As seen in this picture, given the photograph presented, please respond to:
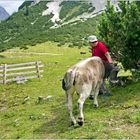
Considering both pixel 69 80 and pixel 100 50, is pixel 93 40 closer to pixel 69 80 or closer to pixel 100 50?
pixel 100 50

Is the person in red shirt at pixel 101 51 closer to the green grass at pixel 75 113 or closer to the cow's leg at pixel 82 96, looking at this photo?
the green grass at pixel 75 113

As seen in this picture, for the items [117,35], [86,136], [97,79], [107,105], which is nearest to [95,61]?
[97,79]

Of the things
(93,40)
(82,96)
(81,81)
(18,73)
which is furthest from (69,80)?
Result: (18,73)

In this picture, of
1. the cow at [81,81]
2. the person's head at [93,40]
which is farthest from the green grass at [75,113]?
the person's head at [93,40]

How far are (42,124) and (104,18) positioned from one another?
8.97 m

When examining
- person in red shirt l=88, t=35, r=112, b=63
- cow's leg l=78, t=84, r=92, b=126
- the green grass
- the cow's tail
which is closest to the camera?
the green grass

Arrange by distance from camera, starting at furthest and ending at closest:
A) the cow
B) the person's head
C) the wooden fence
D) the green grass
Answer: the wooden fence
the person's head
the cow
the green grass

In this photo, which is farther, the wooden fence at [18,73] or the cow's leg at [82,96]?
the wooden fence at [18,73]

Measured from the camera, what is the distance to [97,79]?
1530cm

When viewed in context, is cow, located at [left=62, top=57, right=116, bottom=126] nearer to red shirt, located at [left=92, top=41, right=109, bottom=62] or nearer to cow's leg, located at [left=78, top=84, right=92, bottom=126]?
cow's leg, located at [left=78, top=84, right=92, bottom=126]

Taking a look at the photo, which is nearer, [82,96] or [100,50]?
[82,96]

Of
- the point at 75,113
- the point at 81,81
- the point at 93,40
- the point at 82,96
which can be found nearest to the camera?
the point at 82,96

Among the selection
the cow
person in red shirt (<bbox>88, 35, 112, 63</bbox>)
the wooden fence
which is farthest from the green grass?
the wooden fence

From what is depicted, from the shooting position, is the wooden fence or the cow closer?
the cow
